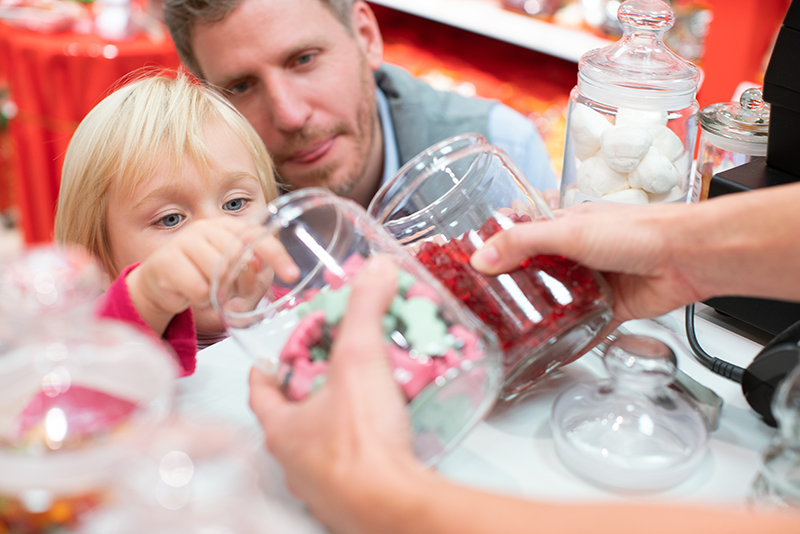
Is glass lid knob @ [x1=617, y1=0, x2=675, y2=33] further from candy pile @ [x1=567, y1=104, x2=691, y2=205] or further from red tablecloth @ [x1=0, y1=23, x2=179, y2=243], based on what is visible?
red tablecloth @ [x1=0, y1=23, x2=179, y2=243]

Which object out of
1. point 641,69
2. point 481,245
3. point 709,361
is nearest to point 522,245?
point 481,245

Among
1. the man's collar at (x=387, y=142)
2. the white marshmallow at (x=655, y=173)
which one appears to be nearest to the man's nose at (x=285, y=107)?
the man's collar at (x=387, y=142)

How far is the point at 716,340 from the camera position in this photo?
28.4 inches

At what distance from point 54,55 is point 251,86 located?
1.06 m

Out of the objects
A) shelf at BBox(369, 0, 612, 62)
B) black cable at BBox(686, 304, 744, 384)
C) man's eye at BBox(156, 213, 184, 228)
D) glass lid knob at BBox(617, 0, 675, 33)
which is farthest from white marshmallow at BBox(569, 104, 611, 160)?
shelf at BBox(369, 0, 612, 62)

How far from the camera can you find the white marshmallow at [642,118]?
30.4 inches

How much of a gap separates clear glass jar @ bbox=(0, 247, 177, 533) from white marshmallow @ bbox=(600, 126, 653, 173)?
1.94ft

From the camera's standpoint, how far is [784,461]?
1.41 ft

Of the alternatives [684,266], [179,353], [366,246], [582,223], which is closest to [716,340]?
[684,266]

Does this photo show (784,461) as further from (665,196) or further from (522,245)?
(665,196)

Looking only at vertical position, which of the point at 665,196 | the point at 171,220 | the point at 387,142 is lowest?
the point at 387,142

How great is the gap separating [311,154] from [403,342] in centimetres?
93

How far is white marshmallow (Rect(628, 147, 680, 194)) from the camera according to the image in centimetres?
76

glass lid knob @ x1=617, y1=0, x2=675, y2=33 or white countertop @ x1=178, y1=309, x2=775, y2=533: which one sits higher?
glass lid knob @ x1=617, y1=0, x2=675, y2=33
